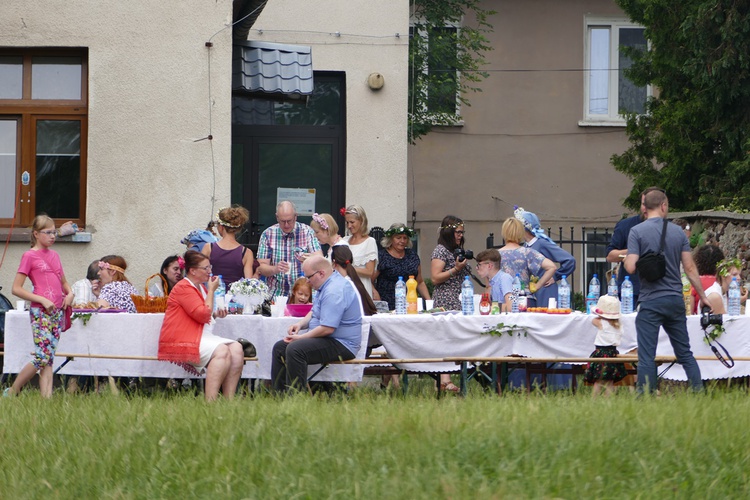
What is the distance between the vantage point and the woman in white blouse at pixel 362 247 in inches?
476

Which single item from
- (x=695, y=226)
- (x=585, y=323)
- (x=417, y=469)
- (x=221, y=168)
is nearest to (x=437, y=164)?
(x=695, y=226)

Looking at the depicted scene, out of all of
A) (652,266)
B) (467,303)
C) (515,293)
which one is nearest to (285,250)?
(467,303)

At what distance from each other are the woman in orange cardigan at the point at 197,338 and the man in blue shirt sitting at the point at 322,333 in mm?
382

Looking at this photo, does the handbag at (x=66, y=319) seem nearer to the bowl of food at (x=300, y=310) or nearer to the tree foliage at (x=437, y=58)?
the bowl of food at (x=300, y=310)

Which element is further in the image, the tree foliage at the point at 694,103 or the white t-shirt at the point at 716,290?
the tree foliage at the point at 694,103

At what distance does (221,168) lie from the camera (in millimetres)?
13023

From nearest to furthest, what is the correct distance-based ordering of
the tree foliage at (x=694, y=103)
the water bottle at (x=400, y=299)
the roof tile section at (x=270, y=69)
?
1. the water bottle at (x=400, y=299)
2. the roof tile section at (x=270, y=69)
3. the tree foliage at (x=694, y=103)

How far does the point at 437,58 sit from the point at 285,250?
11.9m

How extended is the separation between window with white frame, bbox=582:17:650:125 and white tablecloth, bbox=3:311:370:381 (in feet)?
56.3

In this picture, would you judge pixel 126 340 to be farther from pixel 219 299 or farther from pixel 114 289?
pixel 219 299

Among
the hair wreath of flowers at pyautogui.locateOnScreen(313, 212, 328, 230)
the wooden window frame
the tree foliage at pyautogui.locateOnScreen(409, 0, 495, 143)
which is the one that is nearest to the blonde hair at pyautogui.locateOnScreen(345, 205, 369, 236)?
the hair wreath of flowers at pyautogui.locateOnScreen(313, 212, 328, 230)

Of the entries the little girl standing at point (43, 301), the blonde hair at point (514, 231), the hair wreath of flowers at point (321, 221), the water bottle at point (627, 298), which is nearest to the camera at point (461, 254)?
the blonde hair at point (514, 231)

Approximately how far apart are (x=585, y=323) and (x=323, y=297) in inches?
88.8

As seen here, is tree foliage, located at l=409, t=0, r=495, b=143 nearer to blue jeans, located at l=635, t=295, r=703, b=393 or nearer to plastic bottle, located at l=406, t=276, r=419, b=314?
plastic bottle, located at l=406, t=276, r=419, b=314
